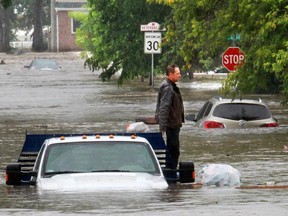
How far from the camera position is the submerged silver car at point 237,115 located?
31.1m

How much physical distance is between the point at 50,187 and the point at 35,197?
316mm

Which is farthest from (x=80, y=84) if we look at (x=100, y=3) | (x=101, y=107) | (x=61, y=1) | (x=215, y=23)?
(x=61, y=1)

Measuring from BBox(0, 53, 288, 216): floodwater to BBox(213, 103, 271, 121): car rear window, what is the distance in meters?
0.37

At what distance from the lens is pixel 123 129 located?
Answer: 3484cm

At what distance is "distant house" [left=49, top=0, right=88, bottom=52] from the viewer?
135m

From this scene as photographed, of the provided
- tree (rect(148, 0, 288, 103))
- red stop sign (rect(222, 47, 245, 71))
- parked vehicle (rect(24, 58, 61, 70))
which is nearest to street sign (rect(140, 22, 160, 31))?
red stop sign (rect(222, 47, 245, 71))

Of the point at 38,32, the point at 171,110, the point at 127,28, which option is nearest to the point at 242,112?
the point at 171,110

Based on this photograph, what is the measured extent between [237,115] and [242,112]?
0.62 feet

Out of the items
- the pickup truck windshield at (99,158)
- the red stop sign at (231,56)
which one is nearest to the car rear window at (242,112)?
the red stop sign at (231,56)

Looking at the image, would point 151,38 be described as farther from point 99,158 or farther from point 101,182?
point 101,182

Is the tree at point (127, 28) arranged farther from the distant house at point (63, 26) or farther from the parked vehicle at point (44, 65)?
the distant house at point (63, 26)

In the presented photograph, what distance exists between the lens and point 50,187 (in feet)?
49.3

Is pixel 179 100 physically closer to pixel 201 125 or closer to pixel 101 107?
pixel 201 125

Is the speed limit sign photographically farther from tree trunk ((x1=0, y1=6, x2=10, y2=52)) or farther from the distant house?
tree trunk ((x1=0, y1=6, x2=10, y2=52))
